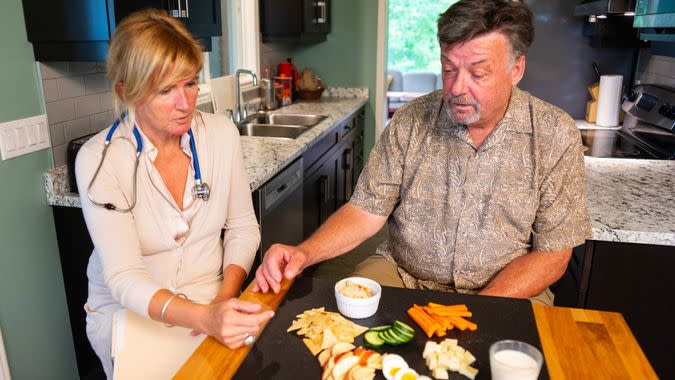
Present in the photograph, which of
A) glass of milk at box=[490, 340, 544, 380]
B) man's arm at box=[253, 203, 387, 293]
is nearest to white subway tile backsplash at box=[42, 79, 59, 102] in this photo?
man's arm at box=[253, 203, 387, 293]

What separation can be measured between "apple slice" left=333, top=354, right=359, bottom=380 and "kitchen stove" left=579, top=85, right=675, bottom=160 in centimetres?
200

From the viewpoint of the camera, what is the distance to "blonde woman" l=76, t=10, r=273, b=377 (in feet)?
4.67

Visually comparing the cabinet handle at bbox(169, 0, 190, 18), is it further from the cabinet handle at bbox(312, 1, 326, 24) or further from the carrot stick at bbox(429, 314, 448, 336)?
the cabinet handle at bbox(312, 1, 326, 24)

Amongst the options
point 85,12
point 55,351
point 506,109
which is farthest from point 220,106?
point 506,109

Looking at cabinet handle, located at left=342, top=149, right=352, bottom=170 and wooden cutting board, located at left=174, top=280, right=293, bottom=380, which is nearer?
wooden cutting board, located at left=174, top=280, right=293, bottom=380

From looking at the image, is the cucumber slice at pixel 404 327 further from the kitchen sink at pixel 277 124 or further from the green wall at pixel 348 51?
the green wall at pixel 348 51

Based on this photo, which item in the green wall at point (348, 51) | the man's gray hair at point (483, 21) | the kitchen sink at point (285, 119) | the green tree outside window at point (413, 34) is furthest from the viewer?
the green tree outside window at point (413, 34)

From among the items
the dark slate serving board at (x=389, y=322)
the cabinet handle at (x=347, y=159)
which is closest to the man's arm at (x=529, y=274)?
the dark slate serving board at (x=389, y=322)

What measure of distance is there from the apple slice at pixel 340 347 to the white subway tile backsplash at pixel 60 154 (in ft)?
4.59

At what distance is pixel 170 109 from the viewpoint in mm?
1496

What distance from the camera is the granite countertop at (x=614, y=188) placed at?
5.55 ft

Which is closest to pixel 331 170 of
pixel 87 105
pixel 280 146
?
pixel 280 146

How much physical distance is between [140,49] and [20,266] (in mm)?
943

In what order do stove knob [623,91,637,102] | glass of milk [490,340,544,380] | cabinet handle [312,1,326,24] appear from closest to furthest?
glass of milk [490,340,544,380] < stove knob [623,91,637,102] < cabinet handle [312,1,326,24]
